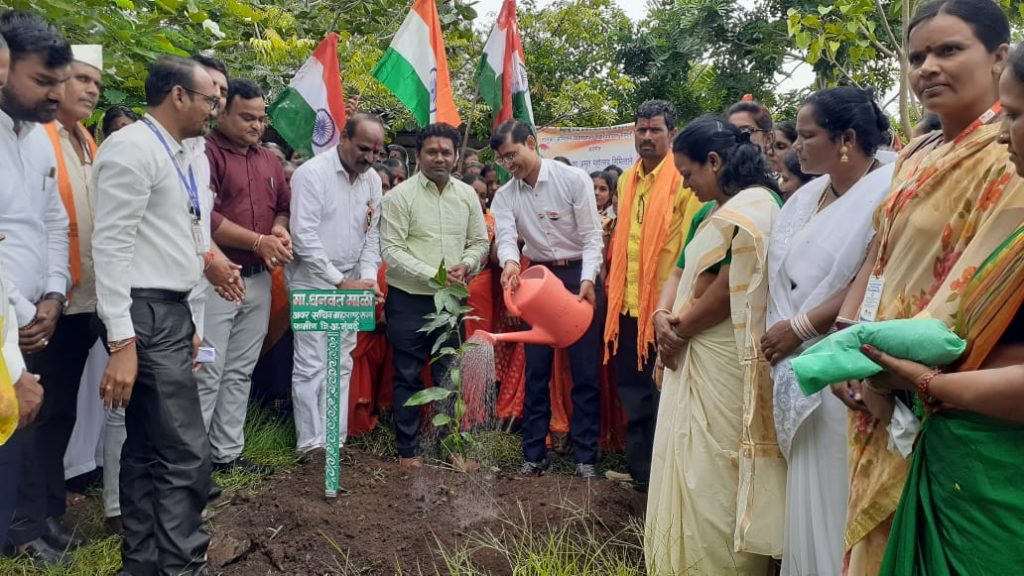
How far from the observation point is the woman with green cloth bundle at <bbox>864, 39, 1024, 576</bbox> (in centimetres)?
147

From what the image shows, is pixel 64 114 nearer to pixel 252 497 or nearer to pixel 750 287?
pixel 252 497

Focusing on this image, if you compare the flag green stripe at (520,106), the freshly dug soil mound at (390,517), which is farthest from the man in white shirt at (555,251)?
the flag green stripe at (520,106)

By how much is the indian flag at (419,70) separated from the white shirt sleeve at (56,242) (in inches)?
93.7

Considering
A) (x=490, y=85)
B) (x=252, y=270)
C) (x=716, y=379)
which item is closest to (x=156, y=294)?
(x=252, y=270)

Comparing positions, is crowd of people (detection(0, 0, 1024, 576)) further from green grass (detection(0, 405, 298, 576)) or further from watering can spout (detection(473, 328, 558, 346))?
watering can spout (detection(473, 328, 558, 346))

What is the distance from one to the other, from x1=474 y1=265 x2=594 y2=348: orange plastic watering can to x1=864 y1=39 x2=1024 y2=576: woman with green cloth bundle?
1981 mm

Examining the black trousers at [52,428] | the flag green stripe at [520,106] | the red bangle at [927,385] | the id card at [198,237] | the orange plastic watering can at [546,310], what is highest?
the flag green stripe at [520,106]

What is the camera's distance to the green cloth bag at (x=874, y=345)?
158 cm

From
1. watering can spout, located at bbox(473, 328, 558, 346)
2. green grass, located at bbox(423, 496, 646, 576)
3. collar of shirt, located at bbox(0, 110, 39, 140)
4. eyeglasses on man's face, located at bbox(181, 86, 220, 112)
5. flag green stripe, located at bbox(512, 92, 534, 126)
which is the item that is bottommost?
green grass, located at bbox(423, 496, 646, 576)

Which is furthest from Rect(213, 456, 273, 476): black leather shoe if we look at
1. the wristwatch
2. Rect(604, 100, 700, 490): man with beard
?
Rect(604, 100, 700, 490): man with beard

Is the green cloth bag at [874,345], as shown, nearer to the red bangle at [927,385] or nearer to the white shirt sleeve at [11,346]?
the red bangle at [927,385]

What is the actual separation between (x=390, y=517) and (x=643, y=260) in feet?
5.46

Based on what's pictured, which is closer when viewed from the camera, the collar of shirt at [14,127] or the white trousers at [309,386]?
the collar of shirt at [14,127]

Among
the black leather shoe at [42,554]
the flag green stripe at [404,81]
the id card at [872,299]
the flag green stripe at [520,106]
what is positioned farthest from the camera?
the flag green stripe at [520,106]
